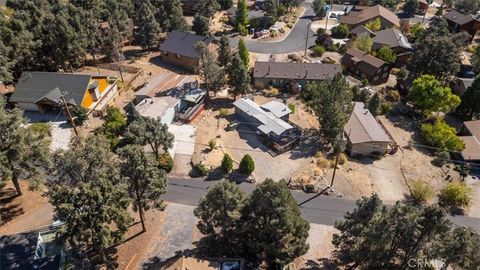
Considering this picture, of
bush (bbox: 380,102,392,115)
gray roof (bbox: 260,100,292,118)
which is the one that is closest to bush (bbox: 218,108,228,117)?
gray roof (bbox: 260,100,292,118)

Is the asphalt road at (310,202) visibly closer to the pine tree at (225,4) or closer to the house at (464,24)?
the house at (464,24)

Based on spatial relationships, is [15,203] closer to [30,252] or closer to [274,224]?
[30,252]

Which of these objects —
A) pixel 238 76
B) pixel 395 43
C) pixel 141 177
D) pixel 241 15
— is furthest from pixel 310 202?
pixel 241 15

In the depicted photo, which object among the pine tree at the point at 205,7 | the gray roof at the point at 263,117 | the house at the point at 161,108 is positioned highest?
the pine tree at the point at 205,7

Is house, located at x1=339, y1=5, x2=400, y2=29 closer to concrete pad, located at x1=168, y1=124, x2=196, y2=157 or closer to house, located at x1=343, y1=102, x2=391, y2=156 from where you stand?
house, located at x1=343, y1=102, x2=391, y2=156

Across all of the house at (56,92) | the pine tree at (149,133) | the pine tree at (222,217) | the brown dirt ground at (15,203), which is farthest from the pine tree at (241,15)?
the pine tree at (222,217)

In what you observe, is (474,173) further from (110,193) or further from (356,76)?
(110,193)
